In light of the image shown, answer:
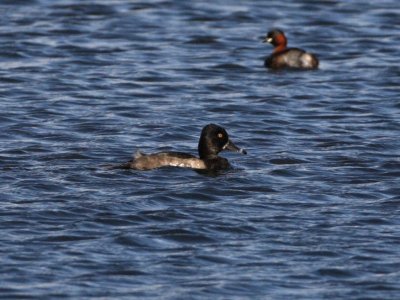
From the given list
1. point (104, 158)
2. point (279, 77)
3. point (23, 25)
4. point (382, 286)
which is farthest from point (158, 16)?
point (382, 286)

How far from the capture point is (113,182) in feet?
59.6

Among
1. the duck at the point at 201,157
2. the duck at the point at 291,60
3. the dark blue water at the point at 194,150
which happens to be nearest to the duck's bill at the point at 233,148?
the duck at the point at 201,157

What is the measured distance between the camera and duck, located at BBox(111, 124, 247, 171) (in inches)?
742

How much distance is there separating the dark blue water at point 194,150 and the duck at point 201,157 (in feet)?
0.43

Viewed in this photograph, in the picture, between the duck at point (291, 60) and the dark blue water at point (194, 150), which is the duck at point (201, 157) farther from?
the duck at point (291, 60)

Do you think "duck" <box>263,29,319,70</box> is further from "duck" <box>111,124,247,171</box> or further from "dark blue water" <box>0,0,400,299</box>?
"duck" <box>111,124,247,171</box>

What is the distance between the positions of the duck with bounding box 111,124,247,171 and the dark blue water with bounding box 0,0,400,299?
13 cm

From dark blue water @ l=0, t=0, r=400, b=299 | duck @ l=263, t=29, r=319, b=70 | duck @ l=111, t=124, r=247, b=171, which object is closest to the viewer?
dark blue water @ l=0, t=0, r=400, b=299

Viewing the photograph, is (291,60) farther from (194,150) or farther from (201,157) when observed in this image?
(201,157)

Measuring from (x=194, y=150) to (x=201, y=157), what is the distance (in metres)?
1.52

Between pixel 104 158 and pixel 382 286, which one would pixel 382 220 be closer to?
pixel 382 286

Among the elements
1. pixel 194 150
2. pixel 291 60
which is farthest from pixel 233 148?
pixel 291 60

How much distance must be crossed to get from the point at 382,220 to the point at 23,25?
57.9 ft

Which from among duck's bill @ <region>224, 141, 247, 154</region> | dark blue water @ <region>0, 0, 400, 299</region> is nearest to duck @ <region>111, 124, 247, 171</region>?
duck's bill @ <region>224, 141, 247, 154</region>
